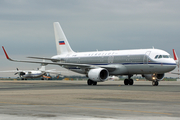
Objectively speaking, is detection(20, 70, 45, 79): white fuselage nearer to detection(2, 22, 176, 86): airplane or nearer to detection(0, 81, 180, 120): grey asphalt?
detection(2, 22, 176, 86): airplane

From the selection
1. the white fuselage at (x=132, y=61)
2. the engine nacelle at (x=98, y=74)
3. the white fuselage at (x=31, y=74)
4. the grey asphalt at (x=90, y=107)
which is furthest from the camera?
the white fuselage at (x=31, y=74)

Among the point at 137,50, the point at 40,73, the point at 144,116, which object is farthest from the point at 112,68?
the point at 40,73

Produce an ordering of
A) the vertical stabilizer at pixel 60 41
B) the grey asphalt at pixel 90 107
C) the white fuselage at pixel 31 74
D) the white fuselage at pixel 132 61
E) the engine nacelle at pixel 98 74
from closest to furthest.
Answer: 1. the grey asphalt at pixel 90 107
2. the white fuselage at pixel 132 61
3. the engine nacelle at pixel 98 74
4. the vertical stabilizer at pixel 60 41
5. the white fuselage at pixel 31 74

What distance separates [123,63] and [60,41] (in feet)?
50.6

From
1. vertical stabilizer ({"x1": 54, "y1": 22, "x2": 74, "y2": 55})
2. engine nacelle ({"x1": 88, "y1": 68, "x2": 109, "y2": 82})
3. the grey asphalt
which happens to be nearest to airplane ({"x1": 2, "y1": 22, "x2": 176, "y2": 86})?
engine nacelle ({"x1": 88, "y1": 68, "x2": 109, "y2": 82})

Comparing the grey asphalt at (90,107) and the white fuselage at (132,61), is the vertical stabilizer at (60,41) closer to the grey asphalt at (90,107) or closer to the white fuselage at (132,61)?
the white fuselage at (132,61)

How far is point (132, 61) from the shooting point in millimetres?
40750

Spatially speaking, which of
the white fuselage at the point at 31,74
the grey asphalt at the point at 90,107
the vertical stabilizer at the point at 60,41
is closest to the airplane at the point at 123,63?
the vertical stabilizer at the point at 60,41

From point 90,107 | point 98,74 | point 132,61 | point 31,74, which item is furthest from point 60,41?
point 31,74

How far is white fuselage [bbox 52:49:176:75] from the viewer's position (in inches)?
1526

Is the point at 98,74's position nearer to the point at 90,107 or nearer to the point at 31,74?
the point at 90,107

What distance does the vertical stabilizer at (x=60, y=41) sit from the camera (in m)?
52.9

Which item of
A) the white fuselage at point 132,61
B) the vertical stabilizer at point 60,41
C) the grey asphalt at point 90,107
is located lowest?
the grey asphalt at point 90,107

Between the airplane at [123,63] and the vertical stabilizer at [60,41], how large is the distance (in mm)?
2936
